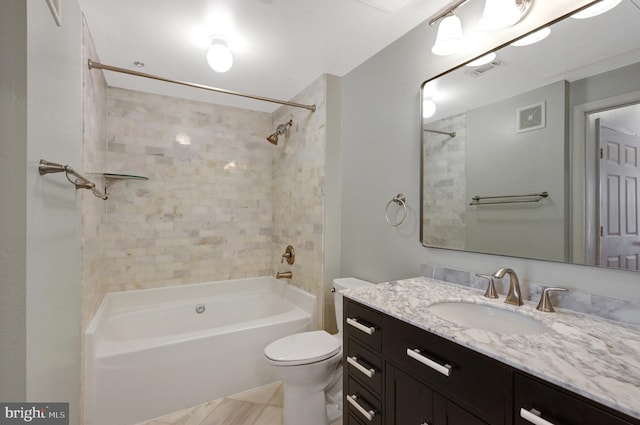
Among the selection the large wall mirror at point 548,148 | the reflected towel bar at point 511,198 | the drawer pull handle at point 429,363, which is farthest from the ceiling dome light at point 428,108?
the drawer pull handle at point 429,363

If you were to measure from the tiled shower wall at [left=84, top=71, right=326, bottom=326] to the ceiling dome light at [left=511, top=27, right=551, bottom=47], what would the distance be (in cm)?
142

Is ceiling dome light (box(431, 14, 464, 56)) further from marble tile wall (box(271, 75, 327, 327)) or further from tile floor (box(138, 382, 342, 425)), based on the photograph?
tile floor (box(138, 382, 342, 425))

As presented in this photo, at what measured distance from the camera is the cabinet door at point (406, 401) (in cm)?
94

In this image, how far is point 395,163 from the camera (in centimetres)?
186

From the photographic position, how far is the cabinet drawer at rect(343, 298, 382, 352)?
1153mm

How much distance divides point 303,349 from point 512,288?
1.18m

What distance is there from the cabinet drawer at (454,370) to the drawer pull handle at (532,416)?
0.04 m

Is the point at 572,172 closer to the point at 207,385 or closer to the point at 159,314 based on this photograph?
the point at 207,385

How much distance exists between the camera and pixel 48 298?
41.3 inches

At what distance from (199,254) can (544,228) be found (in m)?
2.80

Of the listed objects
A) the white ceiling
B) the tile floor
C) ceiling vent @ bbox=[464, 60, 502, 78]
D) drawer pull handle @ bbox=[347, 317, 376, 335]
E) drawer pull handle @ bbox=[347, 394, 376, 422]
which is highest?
the white ceiling

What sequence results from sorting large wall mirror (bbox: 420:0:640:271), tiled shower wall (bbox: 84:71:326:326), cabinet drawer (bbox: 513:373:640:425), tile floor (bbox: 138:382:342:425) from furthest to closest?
tiled shower wall (bbox: 84:71:326:326) < tile floor (bbox: 138:382:342:425) < large wall mirror (bbox: 420:0:640:271) < cabinet drawer (bbox: 513:373:640:425)

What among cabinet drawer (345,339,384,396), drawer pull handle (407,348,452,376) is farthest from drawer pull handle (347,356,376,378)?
drawer pull handle (407,348,452,376)

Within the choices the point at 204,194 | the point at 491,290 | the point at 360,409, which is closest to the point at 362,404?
the point at 360,409
